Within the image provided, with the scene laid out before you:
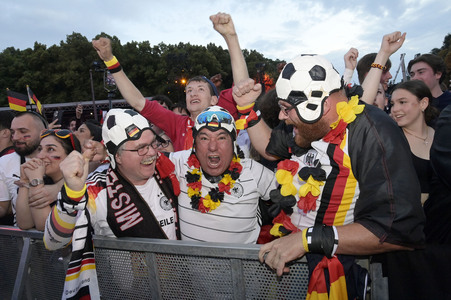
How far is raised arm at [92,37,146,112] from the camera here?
3.50 metres

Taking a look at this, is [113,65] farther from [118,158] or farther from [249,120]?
[249,120]

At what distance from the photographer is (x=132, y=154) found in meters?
2.65

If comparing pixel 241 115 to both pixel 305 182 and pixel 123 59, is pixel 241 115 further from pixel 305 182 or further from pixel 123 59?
pixel 123 59

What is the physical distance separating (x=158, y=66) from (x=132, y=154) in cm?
3547

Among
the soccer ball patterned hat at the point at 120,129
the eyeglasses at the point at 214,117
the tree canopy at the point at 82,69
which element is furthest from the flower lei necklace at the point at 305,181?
the tree canopy at the point at 82,69

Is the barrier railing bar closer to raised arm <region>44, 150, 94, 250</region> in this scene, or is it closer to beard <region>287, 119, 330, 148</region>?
beard <region>287, 119, 330, 148</region>

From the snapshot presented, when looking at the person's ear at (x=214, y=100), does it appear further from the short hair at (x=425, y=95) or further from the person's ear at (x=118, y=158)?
the short hair at (x=425, y=95)

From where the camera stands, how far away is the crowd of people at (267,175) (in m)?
1.69

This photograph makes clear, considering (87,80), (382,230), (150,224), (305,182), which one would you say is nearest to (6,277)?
(150,224)

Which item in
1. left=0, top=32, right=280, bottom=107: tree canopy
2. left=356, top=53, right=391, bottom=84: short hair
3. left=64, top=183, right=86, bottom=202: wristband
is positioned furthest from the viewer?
left=0, top=32, right=280, bottom=107: tree canopy

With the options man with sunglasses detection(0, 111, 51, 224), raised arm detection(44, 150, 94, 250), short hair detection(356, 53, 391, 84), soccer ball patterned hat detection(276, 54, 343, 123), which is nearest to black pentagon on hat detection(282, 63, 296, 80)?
soccer ball patterned hat detection(276, 54, 343, 123)

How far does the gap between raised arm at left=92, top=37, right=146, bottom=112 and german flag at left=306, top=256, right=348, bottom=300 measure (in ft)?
9.36

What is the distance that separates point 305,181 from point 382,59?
171 centimetres

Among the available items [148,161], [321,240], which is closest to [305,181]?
[321,240]
